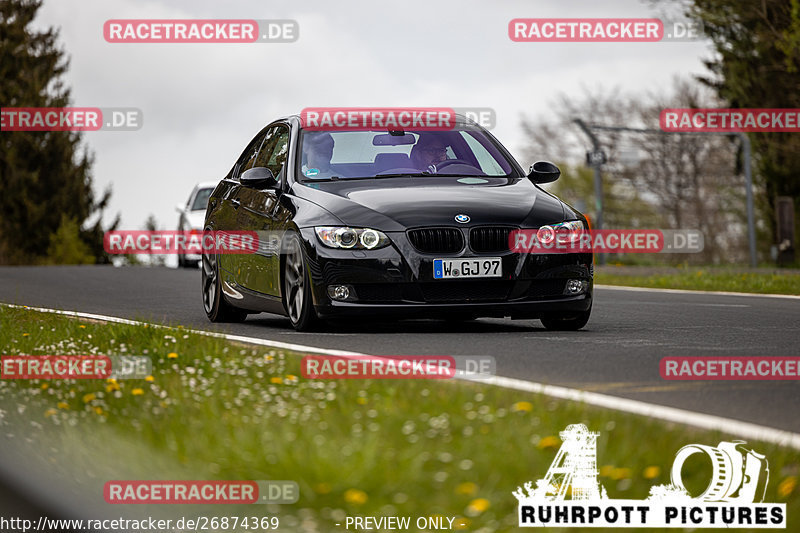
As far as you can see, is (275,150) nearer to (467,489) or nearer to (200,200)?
(467,489)

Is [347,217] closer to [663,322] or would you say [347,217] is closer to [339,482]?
[663,322]

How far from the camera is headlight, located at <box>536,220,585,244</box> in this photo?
32.7ft

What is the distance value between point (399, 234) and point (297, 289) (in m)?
0.96

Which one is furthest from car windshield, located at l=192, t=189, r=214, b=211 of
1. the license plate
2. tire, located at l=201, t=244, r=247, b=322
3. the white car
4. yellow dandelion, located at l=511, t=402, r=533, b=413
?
yellow dandelion, located at l=511, t=402, r=533, b=413

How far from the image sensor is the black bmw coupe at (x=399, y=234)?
32.2 ft

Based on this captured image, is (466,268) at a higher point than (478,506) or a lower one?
higher

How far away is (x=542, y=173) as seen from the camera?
11336 millimetres

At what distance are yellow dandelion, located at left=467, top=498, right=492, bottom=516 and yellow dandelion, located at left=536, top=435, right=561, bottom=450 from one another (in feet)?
2.38

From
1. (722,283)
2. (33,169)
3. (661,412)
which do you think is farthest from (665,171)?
(661,412)

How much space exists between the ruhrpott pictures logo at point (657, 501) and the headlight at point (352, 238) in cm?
512

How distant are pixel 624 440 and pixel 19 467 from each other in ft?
8.21

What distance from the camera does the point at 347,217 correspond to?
991 cm

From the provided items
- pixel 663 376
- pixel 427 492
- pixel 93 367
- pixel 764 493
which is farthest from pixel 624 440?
pixel 93 367

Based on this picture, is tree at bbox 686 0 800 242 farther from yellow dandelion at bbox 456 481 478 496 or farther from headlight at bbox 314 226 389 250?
yellow dandelion at bbox 456 481 478 496
